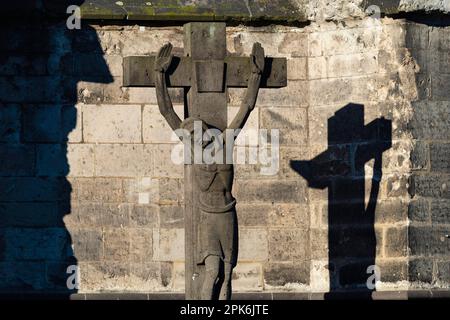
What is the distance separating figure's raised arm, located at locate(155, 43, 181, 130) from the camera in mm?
11922

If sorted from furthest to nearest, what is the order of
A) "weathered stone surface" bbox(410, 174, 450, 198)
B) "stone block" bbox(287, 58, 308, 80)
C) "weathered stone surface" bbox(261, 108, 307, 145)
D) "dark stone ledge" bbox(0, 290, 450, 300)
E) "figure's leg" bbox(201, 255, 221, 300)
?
1. "stone block" bbox(287, 58, 308, 80)
2. "weathered stone surface" bbox(261, 108, 307, 145)
3. "weathered stone surface" bbox(410, 174, 450, 198)
4. "dark stone ledge" bbox(0, 290, 450, 300)
5. "figure's leg" bbox(201, 255, 221, 300)

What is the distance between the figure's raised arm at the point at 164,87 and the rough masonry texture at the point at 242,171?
2.29 metres

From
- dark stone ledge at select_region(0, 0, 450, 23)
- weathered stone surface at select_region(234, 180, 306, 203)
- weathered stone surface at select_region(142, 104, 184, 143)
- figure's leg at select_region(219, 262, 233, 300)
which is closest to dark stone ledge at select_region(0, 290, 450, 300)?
weathered stone surface at select_region(234, 180, 306, 203)

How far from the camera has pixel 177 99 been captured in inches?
564

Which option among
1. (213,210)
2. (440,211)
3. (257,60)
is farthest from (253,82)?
(440,211)

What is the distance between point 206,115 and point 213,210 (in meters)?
0.60

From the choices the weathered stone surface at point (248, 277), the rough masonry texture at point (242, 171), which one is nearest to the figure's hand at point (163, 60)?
the rough masonry texture at point (242, 171)

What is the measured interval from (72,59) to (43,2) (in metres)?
0.46

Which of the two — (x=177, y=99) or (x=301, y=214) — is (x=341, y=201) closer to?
(x=301, y=214)

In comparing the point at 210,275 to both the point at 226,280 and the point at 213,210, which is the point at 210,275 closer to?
the point at 226,280

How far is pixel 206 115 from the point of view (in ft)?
39.6

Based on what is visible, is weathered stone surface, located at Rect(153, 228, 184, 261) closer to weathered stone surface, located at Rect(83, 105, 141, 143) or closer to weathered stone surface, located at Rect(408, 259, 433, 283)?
weathered stone surface, located at Rect(83, 105, 141, 143)

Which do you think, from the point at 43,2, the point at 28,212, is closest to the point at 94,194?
the point at 28,212
